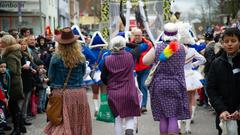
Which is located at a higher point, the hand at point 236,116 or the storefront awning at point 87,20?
the storefront awning at point 87,20

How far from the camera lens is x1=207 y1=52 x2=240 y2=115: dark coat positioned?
15.1ft

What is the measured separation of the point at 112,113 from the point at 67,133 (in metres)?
1.07

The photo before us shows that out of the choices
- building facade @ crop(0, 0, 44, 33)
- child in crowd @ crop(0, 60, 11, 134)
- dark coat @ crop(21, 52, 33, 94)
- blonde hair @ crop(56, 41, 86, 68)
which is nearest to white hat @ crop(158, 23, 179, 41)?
blonde hair @ crop(56, 41, 86, 68)

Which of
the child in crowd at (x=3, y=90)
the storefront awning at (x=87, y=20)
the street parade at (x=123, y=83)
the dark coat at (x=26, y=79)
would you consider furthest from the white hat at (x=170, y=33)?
the storefront awning at (x=87, y=20)

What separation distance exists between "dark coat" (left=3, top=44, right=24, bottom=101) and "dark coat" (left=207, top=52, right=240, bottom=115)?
15.9 ft

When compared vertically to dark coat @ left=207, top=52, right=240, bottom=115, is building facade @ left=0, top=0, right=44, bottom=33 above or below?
above

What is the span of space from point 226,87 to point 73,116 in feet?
9.60

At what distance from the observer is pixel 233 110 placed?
4.60 m

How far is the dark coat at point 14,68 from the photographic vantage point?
864 centimetres

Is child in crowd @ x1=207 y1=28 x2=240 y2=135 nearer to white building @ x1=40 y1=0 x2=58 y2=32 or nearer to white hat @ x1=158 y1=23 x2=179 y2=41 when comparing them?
white hat @ x1=158 y1=23 x2=179 y2=41

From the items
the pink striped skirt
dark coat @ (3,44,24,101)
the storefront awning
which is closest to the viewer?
the pink striped skirt

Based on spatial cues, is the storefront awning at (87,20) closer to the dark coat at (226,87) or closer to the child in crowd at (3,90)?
the child in crowd at (3,90)

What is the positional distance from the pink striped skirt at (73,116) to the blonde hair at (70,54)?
16.1 inches

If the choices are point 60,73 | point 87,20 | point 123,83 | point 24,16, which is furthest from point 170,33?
point 87,20
